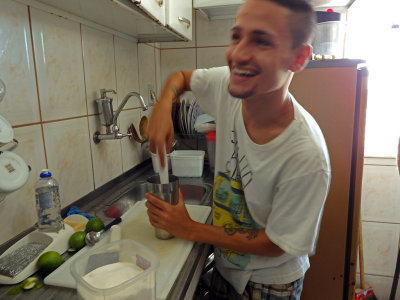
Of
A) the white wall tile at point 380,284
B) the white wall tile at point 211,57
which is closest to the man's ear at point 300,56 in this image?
the white wall tile at point 211,57

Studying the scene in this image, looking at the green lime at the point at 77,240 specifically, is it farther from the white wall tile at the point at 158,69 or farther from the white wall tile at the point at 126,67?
the white wall tile at the point at 158,69

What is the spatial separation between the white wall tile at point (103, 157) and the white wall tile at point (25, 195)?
0.28 metres

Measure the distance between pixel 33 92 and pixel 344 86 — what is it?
3.93 feet

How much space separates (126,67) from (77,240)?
0.91 metres

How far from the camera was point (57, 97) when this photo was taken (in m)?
0.94

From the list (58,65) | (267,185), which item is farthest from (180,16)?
(267,185)

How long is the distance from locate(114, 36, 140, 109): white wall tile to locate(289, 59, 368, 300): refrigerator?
0.79 m

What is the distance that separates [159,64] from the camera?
1916 mm

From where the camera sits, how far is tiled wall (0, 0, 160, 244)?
2.55ft

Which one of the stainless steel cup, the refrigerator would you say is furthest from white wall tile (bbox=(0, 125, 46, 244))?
the refrigerator

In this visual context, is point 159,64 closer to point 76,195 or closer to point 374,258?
point 76,195

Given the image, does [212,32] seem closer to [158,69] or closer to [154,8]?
[158,69]

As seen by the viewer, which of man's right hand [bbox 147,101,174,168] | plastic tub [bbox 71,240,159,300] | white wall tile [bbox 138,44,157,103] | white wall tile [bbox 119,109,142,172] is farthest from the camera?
white wall tile [bbox 138,44,157,103]

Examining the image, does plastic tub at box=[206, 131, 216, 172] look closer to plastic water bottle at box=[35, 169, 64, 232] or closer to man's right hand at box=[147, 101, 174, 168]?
man's right hand at box=[147, 101, 174, 168]
